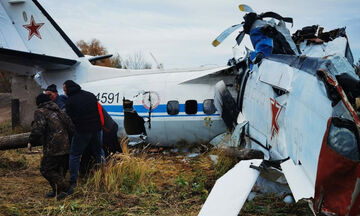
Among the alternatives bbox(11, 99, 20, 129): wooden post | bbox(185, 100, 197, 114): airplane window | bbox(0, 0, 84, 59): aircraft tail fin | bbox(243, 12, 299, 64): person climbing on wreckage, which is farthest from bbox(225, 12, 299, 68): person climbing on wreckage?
bbox(11, 99, 20, 129): wooden post

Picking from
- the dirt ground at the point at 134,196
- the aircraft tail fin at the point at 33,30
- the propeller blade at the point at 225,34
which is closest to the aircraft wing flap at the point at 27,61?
the aircraft tail fin at the point at 33,30

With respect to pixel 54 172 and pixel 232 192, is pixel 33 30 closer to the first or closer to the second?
pixel 54 172

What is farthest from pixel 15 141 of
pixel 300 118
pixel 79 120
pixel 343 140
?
pixel 343 140

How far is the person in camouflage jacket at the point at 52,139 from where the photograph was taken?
19.2 ft

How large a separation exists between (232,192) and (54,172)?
3213 mm

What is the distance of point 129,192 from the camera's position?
6.08 m

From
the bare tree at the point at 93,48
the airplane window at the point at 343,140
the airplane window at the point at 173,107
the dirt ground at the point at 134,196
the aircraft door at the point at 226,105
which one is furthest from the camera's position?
the bare tree at the point at 93,48

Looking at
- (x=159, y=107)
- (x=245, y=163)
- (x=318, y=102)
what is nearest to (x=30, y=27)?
(x=159, y=107)

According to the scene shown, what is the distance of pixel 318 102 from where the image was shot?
366cm

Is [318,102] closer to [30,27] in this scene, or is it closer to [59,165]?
[59,165]

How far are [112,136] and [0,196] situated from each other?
7.35ft

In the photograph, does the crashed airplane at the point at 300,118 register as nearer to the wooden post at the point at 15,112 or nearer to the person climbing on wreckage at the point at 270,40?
the person climbing on wreckage at the point at 270,40

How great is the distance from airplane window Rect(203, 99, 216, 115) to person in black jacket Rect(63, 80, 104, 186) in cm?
322

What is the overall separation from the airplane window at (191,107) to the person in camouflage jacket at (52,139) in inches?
136
